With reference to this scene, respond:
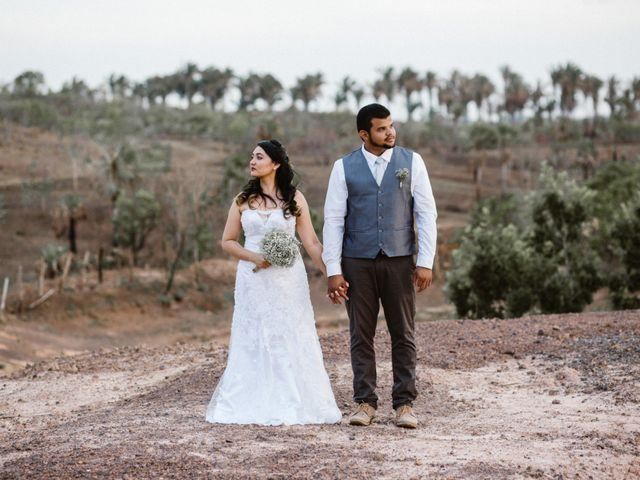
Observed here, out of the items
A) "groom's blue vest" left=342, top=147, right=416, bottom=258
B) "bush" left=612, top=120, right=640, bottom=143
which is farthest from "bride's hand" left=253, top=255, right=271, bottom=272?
"bush" left=612, top=120, right=640, bottom=143

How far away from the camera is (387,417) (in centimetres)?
711

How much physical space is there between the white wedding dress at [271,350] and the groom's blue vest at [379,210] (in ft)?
2.68

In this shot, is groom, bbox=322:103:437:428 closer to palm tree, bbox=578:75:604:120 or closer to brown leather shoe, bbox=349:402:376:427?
brown leather shoe, bbox=349:402:376:427

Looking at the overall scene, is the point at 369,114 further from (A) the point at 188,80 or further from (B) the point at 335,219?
(A) the point at 188,80

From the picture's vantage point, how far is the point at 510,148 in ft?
233

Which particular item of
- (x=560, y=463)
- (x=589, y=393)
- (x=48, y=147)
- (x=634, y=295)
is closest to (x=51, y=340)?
(x=634, y=295)

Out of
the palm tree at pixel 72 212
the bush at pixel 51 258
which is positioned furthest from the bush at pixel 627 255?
the palm tree at pixel 72 212

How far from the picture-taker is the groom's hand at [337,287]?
6.48 meters

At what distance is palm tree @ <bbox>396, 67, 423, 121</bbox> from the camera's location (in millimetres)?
90125

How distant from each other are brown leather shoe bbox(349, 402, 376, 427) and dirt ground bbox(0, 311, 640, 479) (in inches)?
4.3

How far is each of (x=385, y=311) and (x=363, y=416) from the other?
2.65 ft

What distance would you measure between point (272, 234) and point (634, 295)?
18.6m

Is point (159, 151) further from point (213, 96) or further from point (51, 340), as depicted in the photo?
point (213, 96)

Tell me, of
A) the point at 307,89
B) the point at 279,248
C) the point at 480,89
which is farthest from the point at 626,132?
the point at 279,248
